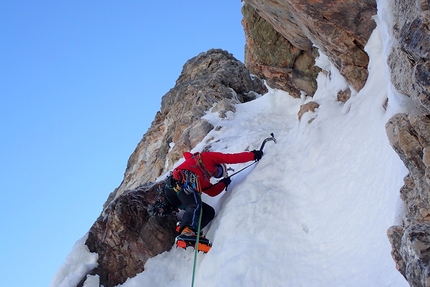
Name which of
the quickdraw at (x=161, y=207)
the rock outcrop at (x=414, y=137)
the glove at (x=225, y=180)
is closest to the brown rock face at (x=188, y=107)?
the glove at (x=225, y=180)

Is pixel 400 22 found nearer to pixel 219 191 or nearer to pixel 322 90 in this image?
pixel 219 191

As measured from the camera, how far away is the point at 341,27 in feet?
28.5

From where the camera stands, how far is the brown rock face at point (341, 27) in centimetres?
829

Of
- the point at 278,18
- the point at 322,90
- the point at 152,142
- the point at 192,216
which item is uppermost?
the point at 152,142

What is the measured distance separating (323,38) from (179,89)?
1565 centimetres

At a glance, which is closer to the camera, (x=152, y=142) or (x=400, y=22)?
(x=400, y=22)

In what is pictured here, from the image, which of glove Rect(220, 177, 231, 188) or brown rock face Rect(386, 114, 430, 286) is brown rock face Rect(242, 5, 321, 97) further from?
brown rock face Rect(386, 114, 430, 286)

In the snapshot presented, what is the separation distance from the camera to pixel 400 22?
5.05 metres

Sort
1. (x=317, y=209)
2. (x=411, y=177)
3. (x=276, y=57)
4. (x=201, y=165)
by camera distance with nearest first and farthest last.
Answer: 1. (x=411, y=177)
2. (x=317, y=209)
3. (x=201, y=165)
4. (x=276, y=57)

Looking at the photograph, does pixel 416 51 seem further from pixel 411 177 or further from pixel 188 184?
pixel 188 184

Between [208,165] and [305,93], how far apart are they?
17.5 ft

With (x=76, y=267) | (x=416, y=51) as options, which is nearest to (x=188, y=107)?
(x=76, y=267)

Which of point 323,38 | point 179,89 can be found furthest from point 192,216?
point 179,89

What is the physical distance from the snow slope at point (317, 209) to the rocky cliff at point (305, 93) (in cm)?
42
